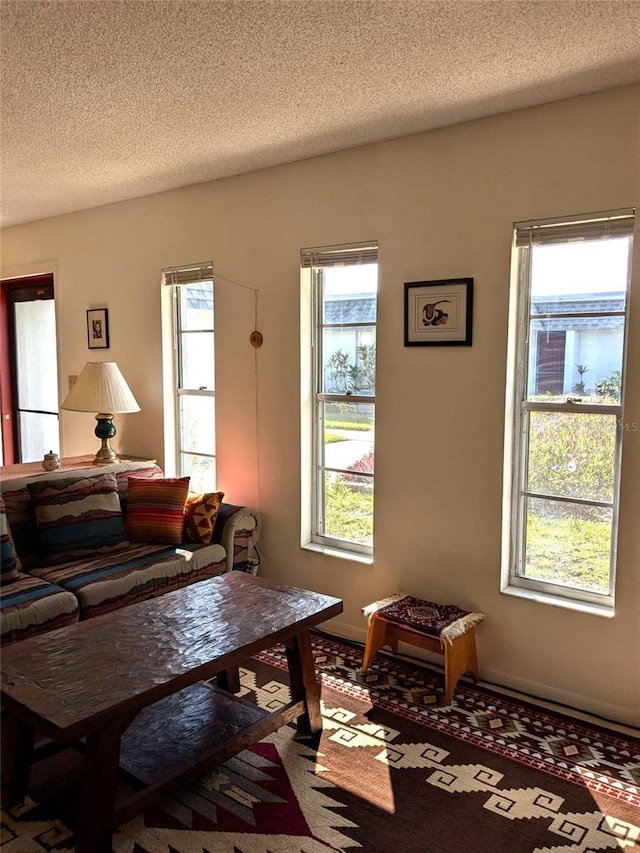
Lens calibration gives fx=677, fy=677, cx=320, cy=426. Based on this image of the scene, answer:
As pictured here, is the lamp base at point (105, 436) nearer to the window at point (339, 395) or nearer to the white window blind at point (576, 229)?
the window at point (339, 395)

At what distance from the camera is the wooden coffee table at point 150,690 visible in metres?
1.96

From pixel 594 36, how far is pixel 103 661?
2.59 metres

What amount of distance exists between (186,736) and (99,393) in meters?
2.44

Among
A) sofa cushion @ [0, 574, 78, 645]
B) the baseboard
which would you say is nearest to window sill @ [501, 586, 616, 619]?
the baseboard

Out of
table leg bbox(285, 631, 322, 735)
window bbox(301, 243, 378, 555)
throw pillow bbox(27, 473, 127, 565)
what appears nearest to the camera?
table leg bbox(285, 631, 322, 735)

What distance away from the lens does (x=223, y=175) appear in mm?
3941

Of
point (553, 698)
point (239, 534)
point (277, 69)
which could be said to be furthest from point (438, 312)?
point (553, 698)

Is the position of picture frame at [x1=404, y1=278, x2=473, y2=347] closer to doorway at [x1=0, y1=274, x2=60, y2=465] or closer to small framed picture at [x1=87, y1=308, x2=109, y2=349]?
small framed picture at [x1=87, y1=308, x2=109, y2=349]

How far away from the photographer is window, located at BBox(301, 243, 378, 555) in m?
3.58

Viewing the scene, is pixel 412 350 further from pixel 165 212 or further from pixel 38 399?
pixel 38 399

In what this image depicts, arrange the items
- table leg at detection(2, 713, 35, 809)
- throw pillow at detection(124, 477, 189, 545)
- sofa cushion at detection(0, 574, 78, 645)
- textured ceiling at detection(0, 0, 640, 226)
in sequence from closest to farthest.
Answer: textured ceiling at detection(0, 0, 640, 226)
table leg at detection(2, 713, 35, 809)
sofa cushion at detection(0, 574, 78, 645)
throw pillow at detection(124, 477, 189, 545)

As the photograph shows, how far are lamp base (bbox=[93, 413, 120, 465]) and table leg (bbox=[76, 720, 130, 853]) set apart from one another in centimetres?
253

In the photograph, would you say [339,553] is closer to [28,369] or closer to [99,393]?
[99,393]

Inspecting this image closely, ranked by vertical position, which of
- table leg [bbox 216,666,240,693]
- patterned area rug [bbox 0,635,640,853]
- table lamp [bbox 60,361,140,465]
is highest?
table lamp [bbox 60,361,140,465]
